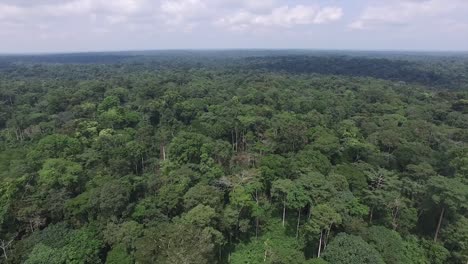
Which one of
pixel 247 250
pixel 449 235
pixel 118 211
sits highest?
pixel 118 211

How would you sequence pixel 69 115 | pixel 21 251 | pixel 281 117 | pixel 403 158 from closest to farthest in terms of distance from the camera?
pixel 21 251 < pixel 403 158 < pixel 281 117 < pixel 69 115

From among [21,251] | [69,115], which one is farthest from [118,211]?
[69,115]

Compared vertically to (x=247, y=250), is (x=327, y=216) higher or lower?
higher

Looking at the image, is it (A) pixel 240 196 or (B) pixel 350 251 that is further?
(A) pixel 240 196

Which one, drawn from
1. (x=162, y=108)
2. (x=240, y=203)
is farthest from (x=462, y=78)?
(x=240, y=203)

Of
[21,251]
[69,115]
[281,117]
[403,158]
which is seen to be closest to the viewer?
[21,251]

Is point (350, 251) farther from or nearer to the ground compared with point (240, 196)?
nearer to the ground

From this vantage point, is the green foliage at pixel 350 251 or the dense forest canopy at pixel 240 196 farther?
the dense forest canopy at pixel 240 196

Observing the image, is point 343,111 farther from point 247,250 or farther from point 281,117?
point 247,250

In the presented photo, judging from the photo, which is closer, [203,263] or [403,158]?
[203,263]

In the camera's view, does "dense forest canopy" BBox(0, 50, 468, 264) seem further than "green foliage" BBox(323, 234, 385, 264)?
Yes
